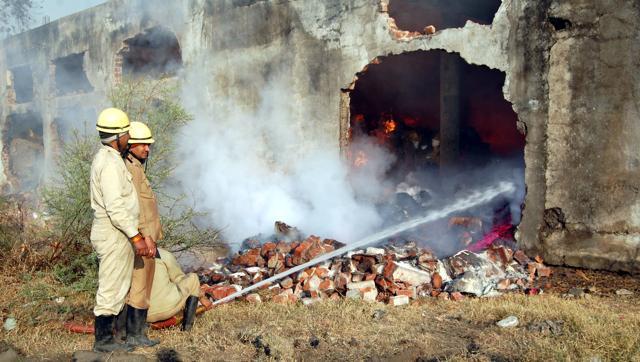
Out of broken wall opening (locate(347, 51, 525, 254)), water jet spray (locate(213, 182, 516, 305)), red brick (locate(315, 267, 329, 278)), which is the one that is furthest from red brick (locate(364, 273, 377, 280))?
broken wall opening (locate(347, 51, 525, 254))

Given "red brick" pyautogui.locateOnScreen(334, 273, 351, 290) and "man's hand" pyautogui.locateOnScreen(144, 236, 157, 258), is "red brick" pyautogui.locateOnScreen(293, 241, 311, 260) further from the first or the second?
"man's hand" pyautogui.locateOnScreen(144, 236, 157, 258)

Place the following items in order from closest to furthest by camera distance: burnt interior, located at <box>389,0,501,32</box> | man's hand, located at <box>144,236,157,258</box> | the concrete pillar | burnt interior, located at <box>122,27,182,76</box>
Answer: man's hand, located at <box>144,236,157,258</box>, the concrete pillar, burnt interior, located at <box>389,0,501,32</box>, burnt interior, located at <box>122,27,182,76</box>

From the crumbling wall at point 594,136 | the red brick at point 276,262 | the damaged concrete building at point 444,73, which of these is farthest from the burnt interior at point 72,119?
the crumbling wall at point 594,136

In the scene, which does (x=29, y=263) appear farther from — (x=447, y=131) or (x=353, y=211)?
(x=447, y=131)

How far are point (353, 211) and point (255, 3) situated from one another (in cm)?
411

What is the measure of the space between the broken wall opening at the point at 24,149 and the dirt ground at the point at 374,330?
12547mm

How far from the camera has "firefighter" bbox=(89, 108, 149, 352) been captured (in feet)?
13.2

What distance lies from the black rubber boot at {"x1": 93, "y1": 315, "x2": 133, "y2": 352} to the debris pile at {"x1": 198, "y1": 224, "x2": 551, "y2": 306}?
1820 mm

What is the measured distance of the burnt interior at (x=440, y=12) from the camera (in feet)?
34.8

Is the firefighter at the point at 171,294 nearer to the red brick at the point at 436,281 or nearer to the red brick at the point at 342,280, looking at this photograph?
the red brick at the point at 342,280

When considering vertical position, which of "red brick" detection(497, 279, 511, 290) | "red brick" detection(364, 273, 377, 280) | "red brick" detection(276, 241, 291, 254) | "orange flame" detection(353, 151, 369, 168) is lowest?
"red brick" detection(497, 279, 511, 290)

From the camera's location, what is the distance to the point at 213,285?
21.3ft

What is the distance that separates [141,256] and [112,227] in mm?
339

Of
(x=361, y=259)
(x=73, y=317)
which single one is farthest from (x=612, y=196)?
(x=73, y=317)
